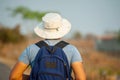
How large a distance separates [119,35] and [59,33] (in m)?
63.5

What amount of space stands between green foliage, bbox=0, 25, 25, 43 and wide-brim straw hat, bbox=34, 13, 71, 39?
41984 mm

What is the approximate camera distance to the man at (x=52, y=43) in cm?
447

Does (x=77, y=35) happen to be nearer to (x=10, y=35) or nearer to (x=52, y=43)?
(x=10, y=35)

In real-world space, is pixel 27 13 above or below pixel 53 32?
below

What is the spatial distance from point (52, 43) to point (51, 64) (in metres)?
0.24

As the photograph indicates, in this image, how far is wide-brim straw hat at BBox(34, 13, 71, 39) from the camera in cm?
463

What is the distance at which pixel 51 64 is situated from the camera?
446 cm

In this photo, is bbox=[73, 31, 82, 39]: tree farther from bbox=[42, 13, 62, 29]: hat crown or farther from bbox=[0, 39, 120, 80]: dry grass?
bbox=[42, 13, 62, 29]: hat crown

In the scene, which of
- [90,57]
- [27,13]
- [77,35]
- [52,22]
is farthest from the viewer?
[77,35]

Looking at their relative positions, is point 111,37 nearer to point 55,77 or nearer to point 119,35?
point 119,35

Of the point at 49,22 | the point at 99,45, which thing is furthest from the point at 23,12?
the point at 49,22

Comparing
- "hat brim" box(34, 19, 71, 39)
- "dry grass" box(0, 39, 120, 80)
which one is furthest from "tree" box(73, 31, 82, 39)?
"hat brim" box(34, 19, 71, 39)

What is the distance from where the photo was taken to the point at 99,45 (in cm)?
6625

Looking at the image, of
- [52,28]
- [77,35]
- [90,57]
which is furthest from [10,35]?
[52,28]
